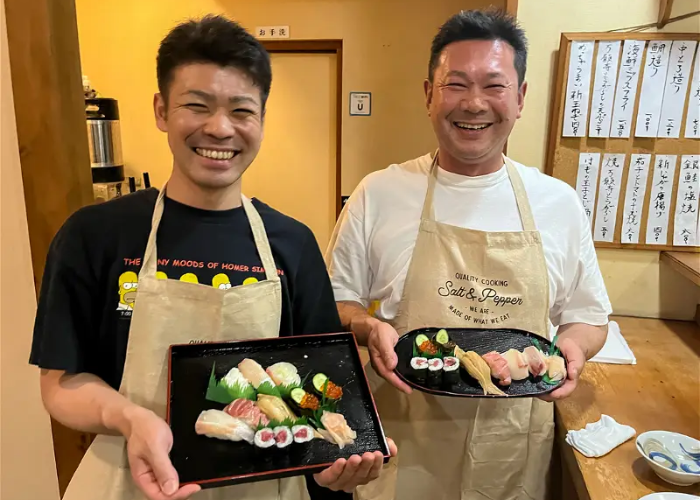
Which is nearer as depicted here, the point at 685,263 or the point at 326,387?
the point at 326,387

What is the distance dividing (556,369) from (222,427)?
0.83 metres

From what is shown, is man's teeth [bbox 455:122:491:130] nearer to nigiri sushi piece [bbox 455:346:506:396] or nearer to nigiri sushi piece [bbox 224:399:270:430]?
nigiri sushi piece [bbox 455:346:506:396]

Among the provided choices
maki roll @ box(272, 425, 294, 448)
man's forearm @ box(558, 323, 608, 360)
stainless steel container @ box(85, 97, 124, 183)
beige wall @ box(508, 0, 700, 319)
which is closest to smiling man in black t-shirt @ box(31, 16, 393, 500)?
maki roll @ box(272, 425, 294, 448)

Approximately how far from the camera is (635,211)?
2.13m

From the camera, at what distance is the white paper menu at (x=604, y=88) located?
2020mm

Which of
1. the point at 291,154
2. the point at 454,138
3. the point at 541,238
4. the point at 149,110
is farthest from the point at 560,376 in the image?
the point at 149,110

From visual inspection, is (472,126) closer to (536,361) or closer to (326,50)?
(536,361)

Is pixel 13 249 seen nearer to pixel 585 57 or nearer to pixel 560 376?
pixel 560 376

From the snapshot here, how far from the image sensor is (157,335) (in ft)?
3.54

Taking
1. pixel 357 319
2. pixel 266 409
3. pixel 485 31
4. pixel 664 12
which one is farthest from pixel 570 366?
pixel 664 12

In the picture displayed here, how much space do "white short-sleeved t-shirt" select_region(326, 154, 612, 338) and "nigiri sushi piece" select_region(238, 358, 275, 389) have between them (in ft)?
1.54

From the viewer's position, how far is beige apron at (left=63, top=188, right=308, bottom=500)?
41.9 inches

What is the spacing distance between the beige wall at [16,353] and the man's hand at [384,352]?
109cm

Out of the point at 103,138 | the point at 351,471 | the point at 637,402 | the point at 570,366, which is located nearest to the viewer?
the point at 351,471
